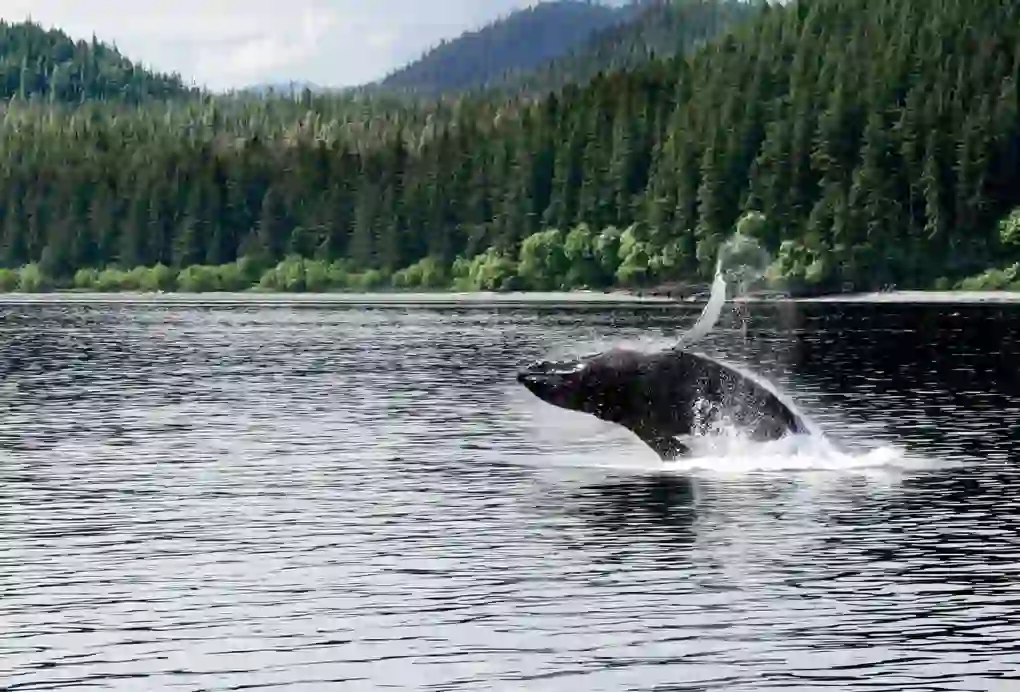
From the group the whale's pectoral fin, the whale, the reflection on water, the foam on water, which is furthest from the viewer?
the whale's pectoral fin

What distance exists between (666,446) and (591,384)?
4625 mm

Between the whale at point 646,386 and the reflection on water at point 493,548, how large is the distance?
1471mm

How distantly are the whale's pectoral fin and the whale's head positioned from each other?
310cm

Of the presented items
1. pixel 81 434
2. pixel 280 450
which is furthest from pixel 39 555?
pixel 81 434

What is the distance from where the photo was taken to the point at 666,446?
42906 mm

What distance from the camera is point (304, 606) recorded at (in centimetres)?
2867

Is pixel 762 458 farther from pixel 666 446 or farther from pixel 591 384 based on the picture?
pixel 591 384

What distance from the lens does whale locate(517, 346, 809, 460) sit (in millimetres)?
38375

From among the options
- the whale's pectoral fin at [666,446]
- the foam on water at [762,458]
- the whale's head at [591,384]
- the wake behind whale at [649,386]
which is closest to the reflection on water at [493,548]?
the foam on water at [762,458]

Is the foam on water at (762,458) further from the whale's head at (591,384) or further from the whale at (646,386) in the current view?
the whale's head at (591,384)

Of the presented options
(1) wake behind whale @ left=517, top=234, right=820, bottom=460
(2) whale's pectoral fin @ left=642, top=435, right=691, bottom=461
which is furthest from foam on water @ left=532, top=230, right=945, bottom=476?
(1) wake behind whale @ left=517, top=234, right=820, bottom=460

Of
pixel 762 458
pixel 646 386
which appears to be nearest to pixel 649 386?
pixel 646 386

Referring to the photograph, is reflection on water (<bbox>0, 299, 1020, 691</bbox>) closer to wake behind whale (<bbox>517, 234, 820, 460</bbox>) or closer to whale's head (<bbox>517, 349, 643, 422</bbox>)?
wake behind whale (<bbox>517, 234, 820, 460</bbox>)

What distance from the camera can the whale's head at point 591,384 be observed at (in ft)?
127
